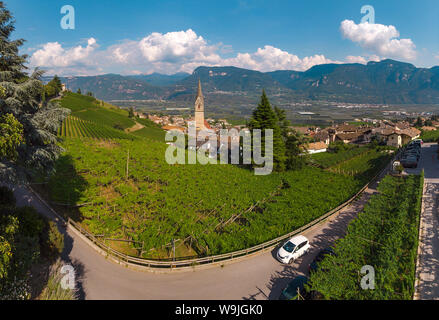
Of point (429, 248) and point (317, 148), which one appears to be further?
point (317, 148)

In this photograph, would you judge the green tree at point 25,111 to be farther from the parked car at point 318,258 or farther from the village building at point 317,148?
the village building at point 317,148

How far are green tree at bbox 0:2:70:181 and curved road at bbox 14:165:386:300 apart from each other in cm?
541

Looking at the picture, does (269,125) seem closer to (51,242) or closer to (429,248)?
(429,248)

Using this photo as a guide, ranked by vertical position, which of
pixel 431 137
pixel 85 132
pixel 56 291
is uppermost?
pixel 85 132

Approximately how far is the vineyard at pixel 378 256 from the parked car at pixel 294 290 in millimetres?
540

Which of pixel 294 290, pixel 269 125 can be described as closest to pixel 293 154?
pixel 269 125

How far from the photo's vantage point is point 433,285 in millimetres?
10242

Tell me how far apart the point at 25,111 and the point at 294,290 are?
1351cm

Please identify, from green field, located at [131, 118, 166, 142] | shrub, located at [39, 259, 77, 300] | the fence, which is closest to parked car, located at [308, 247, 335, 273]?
the fence

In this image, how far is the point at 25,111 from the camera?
9.45 m

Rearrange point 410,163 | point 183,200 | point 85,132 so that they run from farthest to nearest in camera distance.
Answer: point 85,132, point 410,163, point 183,200
